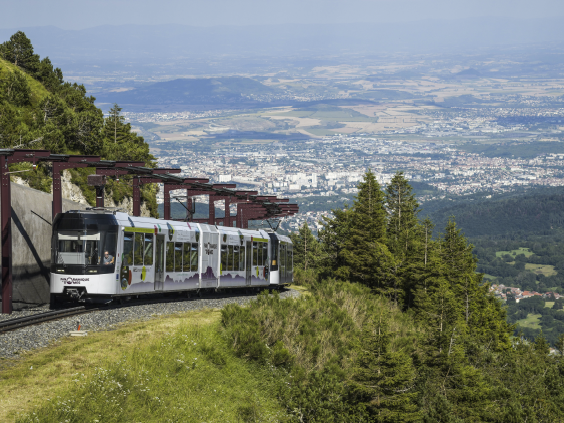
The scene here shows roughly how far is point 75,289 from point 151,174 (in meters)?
12.2

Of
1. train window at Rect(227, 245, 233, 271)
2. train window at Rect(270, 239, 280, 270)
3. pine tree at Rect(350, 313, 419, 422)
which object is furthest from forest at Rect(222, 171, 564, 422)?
train window at Rect(227, 245, 233, 271)

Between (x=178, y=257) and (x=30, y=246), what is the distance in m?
5.12

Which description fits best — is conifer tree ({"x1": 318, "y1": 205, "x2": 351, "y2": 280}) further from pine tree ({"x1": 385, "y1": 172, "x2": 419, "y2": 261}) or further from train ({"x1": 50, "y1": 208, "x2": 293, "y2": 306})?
train ({"x1": 50, "y1": 208, "x2": 293, "y2": 306})

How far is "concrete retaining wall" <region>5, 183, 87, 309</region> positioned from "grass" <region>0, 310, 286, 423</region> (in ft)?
18.1

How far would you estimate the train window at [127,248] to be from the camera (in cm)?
2069

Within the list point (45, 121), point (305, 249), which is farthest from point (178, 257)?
point (305, 249)

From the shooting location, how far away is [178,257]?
2400cm

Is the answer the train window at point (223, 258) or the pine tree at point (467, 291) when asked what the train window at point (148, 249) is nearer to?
the train window at point (223, 258)

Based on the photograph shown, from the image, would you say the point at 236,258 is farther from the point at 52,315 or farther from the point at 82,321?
the point at 82,321

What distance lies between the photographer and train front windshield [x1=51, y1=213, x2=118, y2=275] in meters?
19.8

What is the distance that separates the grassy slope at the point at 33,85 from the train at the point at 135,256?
28.4 metres

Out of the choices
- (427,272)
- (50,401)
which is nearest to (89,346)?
(50,401)

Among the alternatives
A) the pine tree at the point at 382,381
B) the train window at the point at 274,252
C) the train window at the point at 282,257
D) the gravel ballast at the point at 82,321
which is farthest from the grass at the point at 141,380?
the train window at the point at 282,257

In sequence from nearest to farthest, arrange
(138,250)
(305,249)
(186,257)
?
(138,250) < (186,257) < (305,249)
